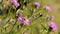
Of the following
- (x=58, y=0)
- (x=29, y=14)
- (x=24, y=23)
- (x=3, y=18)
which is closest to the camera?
(x=24, y=23)

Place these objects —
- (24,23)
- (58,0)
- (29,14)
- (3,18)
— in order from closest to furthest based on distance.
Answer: (24,23), (3,18), (29,14), (58,0)

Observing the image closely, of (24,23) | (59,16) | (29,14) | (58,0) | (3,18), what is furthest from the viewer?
(58,0)

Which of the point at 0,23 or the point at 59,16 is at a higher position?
the point at 0,23

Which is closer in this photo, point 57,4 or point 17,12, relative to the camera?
point 17,12

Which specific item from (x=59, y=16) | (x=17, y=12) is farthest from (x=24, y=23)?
(x=59, y=16)

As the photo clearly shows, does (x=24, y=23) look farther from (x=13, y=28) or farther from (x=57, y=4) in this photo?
(x=57, y=4)

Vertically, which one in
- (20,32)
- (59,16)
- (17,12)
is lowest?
(59,16)

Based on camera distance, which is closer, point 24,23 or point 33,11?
point 24,23

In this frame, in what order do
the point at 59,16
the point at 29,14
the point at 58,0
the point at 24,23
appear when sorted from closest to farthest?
the point at 24,23 < the point at 29,14 < the point at 59,16 < the point at 58,0

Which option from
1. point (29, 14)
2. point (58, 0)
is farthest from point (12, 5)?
point (58, 0)

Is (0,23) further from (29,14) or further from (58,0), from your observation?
(58,0)
